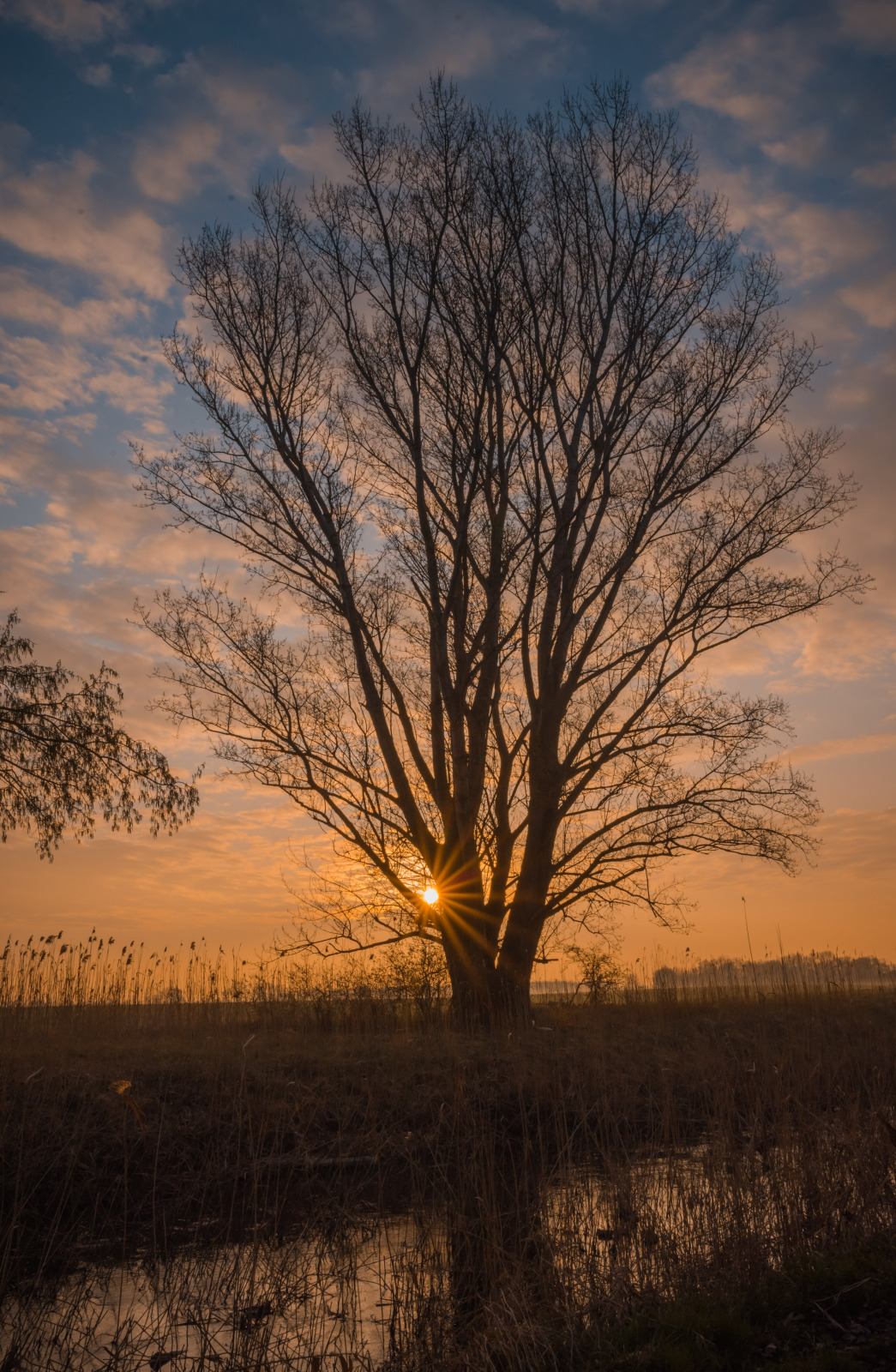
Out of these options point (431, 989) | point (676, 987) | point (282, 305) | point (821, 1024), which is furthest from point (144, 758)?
point (821, 1024)

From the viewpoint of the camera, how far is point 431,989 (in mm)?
12469

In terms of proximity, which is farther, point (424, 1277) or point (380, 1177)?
point (380, 1177)

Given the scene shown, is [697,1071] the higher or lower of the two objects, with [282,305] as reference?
lower

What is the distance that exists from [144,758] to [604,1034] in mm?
7414

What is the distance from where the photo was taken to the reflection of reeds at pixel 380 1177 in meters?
4.59

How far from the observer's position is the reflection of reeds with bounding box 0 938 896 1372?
4586mm

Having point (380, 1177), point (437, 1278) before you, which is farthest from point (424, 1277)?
point (380, 1177)

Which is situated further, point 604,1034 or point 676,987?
point 676,987

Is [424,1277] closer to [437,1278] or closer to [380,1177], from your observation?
[437,1278]

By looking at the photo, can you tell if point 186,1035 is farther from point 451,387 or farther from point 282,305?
point 282,305

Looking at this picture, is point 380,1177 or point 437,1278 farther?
point 380,1177

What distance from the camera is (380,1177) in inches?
251

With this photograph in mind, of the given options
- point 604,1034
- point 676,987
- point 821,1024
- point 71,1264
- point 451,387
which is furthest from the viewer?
point 676,987

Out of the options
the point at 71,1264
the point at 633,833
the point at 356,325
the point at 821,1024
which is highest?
the point at 356,325
